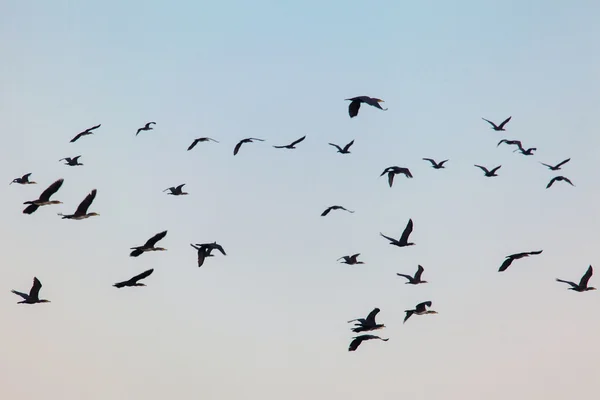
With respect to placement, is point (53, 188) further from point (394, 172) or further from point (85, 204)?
point (394, 172)

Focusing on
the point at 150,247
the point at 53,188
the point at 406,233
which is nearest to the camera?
the point at 53,188

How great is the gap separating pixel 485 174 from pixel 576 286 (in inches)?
485

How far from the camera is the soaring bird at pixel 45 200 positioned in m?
43.7

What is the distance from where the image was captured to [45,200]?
45.0 meters

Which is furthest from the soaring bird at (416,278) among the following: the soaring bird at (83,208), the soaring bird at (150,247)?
the soaring bird at (83,208)

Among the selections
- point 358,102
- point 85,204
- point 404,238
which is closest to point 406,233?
point 404,238

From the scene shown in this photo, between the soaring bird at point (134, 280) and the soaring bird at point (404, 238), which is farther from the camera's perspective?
the soaring bird at point (404, 238)

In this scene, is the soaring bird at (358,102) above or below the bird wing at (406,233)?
above

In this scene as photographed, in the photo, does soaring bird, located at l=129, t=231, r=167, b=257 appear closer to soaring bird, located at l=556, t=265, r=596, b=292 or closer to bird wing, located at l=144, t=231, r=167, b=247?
bird wing, located at l=144, t=231, r=167, b=247

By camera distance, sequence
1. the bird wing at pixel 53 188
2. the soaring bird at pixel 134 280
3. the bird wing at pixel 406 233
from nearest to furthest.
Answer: the bird wing at pixel 53 188, the soaring bird at pixel 134 280, the bird wing at pixel 406 233

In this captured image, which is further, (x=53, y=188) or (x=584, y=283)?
(x=584, y=283)

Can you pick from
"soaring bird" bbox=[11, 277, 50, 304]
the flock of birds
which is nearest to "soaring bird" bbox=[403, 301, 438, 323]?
the flock of birds

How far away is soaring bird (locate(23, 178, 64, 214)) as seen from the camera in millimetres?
43656

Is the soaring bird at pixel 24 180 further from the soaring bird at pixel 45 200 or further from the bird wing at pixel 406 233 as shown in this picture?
the bird wing at pixel 406 233
